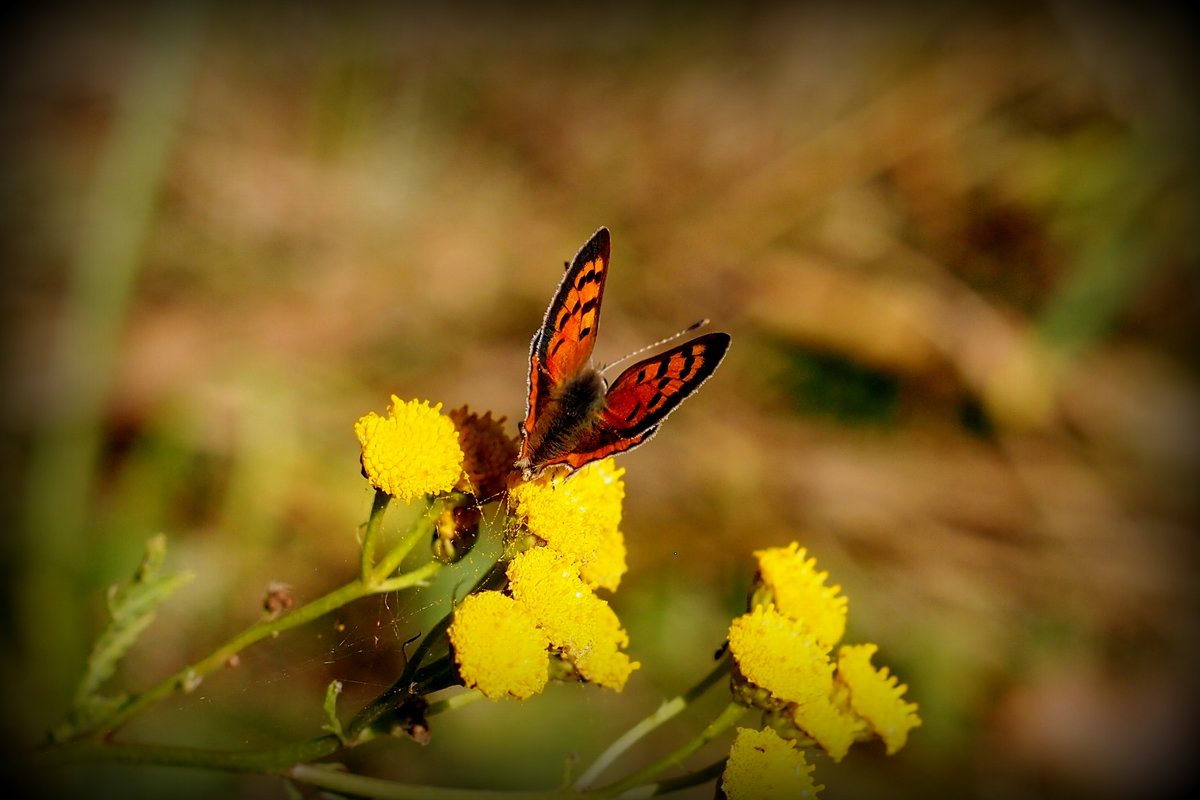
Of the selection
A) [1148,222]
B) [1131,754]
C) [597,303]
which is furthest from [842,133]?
[1131,754]

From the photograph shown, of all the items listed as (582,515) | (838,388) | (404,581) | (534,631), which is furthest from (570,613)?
(838,388)

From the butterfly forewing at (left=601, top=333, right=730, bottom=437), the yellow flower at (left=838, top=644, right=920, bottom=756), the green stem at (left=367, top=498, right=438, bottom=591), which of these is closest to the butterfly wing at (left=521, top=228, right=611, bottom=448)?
the butterfly forewing at (left=601, top=333, right=730, bottom=437)

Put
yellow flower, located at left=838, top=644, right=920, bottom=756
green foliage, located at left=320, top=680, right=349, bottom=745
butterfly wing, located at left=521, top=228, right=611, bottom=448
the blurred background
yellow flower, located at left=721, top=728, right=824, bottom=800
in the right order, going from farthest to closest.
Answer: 1. the blurred background
2. butterfly wing, located at left=521, top=228, right=611, bottom=448
3. yellow flower, located at left=838, top=644, right=920, bottom=756
4. yellow flower, located at left=721, top=728, right=824, bottom=800
5. green foliage, located at left=320, top=680, right=349, bottom=745

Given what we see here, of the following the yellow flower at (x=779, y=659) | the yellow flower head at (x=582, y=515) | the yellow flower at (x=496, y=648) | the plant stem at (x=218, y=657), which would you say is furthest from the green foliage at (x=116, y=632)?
the yellow flower at (x=779, y=659)

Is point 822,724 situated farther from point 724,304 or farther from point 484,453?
point 724,304

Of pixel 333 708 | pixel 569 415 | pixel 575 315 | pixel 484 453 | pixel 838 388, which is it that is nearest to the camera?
pixel 333 708

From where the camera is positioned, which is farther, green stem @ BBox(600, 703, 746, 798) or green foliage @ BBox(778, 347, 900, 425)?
green foliage @ BBox(778, 347, 900, 425)

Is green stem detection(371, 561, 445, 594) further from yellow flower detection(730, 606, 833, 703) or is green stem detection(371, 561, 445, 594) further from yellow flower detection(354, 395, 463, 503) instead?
yellow flower detection(730, 606, 833, 703)
